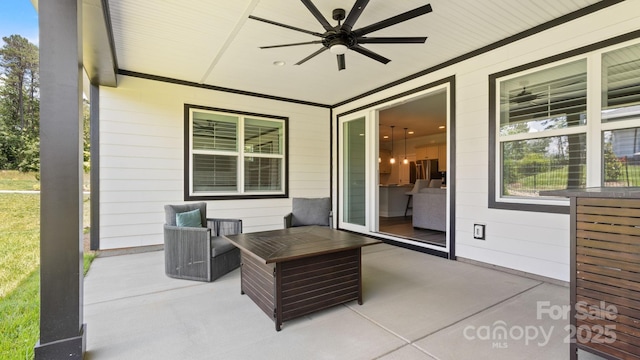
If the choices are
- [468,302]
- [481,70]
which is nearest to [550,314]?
[468,302]

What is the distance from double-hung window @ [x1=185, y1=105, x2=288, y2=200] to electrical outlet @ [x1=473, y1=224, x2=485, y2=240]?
11.9 ft

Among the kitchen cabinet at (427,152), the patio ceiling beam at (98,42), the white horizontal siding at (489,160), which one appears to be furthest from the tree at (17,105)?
the kitchen cabinet at (427,152)

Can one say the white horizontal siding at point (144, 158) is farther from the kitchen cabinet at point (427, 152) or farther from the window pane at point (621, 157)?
the kitchen cabinet at point (427, 152)

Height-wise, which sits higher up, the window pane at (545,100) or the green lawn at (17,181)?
the window pane at (545,100)

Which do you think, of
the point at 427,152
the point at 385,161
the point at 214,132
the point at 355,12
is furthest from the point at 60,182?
the point at 385,161

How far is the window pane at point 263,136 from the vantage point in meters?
A: 5.74

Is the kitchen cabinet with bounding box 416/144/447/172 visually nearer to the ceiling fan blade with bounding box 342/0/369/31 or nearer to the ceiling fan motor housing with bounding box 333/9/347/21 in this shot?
the ceiling fan motor housing with bounding box 333/9/347/21

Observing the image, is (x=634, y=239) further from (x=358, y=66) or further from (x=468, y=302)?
(x=358, y=66)

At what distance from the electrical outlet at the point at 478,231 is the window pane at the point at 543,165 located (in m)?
0.54

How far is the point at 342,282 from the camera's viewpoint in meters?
2.60

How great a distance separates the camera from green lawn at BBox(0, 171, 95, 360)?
7.22 feet

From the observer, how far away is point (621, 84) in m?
2.85

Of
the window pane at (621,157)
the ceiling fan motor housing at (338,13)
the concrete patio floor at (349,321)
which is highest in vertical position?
the ceiling fan motor housing at (338,13)

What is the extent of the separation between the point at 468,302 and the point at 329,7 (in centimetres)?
325
